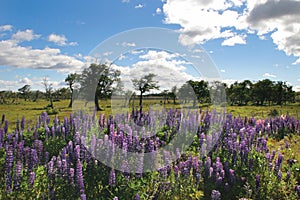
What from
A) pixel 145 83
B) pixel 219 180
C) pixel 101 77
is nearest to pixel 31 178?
pixel 219 180

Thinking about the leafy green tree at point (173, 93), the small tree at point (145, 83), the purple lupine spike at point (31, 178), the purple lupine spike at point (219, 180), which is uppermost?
the small tree at point (145, 83)

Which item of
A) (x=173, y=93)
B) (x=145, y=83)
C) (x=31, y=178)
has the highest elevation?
(x=145, y=83)

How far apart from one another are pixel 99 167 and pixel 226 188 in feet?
8.37

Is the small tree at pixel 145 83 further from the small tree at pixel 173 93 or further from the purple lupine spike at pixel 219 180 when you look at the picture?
the purple lupine spike at pixel 219 180

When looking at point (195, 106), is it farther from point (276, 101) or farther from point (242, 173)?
point (276, 101)

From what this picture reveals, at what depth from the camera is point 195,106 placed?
1062 cm

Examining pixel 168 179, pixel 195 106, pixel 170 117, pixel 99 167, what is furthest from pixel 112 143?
pixel 195 106

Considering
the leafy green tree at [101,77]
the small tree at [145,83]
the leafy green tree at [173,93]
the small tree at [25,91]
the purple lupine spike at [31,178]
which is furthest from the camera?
the small tree at [25,91]

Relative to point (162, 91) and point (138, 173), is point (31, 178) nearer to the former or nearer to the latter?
point (138, 173)

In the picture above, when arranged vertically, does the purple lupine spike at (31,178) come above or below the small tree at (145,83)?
below

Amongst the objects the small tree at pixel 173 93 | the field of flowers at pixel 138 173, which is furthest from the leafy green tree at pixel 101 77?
the field of flowers at pixel 138 173

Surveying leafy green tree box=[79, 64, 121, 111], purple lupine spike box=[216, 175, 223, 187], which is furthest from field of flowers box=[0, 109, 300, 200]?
leafy green tree box=[79, 64, 121, 111]

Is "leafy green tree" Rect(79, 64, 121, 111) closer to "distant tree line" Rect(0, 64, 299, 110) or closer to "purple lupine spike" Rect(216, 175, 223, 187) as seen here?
"distant tree line" Rect(0, 64, 299, 110)

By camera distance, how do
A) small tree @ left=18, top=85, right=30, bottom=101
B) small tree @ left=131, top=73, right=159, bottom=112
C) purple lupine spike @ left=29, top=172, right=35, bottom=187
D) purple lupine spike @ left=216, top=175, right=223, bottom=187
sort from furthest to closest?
small tree @ left=18, top=85, right=30, bottom=101 < small tree @ left=131, top=73, right=159, bottom=112 < purple lupine spike @ left=216, top=175, right=223, bottom=187 < purple lupine spike @ left=29, top=172, right=35, bottom=187
